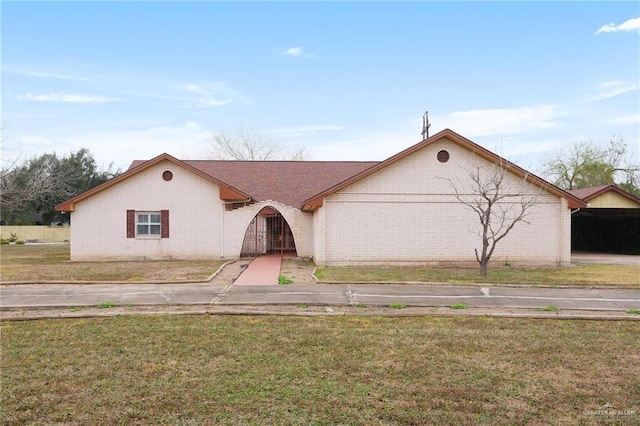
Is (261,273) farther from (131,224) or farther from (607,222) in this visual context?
(607,222)

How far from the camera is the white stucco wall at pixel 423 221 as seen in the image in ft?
58.3

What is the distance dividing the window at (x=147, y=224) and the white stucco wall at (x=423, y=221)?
23.6 ft

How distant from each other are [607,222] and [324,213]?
740 inches

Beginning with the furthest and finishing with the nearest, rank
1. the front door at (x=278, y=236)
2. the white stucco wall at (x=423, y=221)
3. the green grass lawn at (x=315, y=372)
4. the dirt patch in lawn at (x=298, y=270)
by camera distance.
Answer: the front door at (x=278, y=236), the white stucco wall at (x=423, y=221), the dirt patch in lawn at (x=298, y=270), the green grass lawn at (x=315, y=372)

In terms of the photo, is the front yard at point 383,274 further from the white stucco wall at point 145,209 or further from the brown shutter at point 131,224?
the brown shutter at point 131,224

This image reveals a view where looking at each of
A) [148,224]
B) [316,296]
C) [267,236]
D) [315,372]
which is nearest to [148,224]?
[148,224]

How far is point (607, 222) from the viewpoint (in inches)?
1070

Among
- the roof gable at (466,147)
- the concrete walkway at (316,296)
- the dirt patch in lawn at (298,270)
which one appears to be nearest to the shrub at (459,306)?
the concrete walkway at (316,296)

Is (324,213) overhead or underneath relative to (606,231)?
overhead

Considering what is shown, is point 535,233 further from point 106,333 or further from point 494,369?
point 106,333

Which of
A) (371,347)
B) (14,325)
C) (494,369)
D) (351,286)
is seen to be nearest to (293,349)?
(371,347)

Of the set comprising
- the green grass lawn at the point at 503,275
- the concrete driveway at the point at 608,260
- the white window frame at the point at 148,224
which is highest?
the white window frame at the point at 148,224

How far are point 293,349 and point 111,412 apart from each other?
2652 millimetres

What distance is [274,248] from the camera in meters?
23.5
